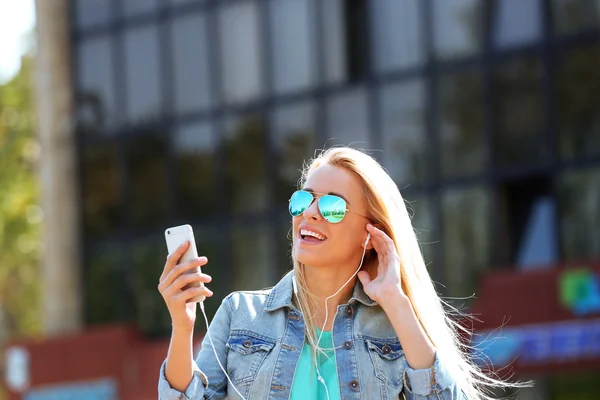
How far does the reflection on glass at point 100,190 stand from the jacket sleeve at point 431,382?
20.3 m

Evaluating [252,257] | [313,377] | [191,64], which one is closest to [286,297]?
[313,377]

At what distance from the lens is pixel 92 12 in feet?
79.8

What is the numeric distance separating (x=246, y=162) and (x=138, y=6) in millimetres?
3974

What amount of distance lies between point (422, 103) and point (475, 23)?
1.56 metres

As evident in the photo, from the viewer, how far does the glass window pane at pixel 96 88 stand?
24.1 meters

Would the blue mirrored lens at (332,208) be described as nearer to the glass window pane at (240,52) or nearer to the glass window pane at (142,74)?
the glass window pane at (240,52)

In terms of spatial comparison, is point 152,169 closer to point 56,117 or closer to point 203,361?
point 56,117

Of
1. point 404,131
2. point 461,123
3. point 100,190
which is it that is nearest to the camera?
point 461,123

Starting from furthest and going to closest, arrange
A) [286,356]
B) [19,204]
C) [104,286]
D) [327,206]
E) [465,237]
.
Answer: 1. [19,204]
2. [104,286]
3. [465,237]
4. [327,206]
5. [286,356]

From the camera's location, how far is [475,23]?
1925 centimetres

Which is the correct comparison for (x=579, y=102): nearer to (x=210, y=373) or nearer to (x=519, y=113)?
A: (x=519, y=113)

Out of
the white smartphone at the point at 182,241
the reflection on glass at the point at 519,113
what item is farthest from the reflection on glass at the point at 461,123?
the white smartphone at the point at 182,241

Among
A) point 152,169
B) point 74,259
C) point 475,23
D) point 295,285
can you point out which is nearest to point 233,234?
point 152,169

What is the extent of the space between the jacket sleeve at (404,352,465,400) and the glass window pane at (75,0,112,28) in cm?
2074
